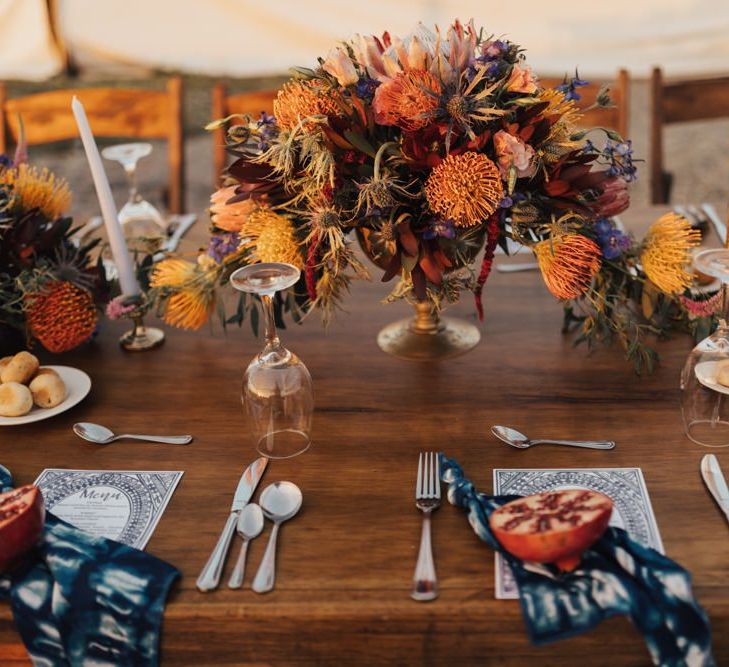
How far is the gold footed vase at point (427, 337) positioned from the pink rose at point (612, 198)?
250 mm

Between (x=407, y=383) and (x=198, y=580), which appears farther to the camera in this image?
(x=407, y=383)

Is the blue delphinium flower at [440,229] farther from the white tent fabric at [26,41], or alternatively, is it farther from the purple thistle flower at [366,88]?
the white tent fabric at [26,41]

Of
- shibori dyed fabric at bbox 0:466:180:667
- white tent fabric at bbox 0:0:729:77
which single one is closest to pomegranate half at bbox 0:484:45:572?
shibori dyed fabric at bbox 0:466:180:667

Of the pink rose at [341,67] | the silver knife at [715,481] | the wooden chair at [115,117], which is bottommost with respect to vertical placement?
the silver knife at [715,481]

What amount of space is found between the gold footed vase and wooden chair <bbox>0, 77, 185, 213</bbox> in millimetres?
936

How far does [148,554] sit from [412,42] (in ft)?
1.97

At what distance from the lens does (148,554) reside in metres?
0.87

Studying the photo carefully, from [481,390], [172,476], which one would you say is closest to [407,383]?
[481,390]

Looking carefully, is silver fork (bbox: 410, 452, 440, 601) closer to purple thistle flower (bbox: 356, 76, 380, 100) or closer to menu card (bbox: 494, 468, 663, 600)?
menu card (bbox: 494, 468, 663, 600)

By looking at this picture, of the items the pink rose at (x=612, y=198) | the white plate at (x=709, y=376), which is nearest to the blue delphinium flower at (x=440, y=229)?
the pink rose at (x=612, y=198)

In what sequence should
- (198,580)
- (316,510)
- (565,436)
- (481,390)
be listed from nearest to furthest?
1. (198,580)
2. (316,510)
3. (565,436)
4. (481,390)

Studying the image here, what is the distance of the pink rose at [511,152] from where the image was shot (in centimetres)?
100

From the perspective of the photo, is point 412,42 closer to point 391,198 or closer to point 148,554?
point 391,198

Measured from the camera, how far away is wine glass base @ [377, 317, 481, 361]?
1254 millimetres
